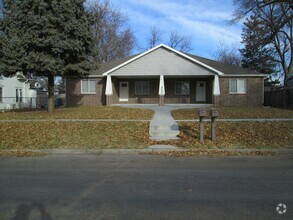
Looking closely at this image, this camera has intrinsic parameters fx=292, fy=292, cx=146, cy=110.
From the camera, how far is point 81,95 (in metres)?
27.2

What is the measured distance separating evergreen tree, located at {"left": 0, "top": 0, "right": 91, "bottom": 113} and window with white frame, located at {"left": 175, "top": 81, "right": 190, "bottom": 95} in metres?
13.6

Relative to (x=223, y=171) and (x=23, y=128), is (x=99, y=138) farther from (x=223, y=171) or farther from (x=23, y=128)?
(x=223, y=171)

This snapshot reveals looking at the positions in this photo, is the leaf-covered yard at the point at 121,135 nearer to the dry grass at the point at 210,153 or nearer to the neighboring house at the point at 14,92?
the dry grass at the point at 210,153

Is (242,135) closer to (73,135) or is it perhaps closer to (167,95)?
(73,135)

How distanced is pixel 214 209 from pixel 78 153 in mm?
6140

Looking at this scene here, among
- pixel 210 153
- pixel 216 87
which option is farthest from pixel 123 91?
pixel 210 153

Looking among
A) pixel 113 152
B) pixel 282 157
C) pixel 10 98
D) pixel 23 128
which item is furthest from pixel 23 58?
pixel 10 98

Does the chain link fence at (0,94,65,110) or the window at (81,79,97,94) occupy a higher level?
the window at (81,79,97,94)

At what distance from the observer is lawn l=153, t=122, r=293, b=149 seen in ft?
33.8

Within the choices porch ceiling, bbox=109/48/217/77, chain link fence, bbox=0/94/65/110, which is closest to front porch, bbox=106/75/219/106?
porch ceiling, bbox=109/48/217/77

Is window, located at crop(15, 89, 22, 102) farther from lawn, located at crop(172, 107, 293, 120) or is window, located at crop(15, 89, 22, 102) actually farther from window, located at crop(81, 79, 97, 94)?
lawn, located at crop(172, 107, 293, 120)

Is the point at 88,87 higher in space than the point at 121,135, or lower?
higher

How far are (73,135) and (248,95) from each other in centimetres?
1912

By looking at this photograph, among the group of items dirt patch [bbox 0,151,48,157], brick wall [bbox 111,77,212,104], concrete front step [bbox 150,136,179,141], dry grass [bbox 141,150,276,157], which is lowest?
dirt patch [bbox 0,151,48,157]
